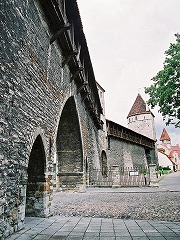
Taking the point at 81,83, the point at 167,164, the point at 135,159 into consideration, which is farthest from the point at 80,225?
the point at 167,164

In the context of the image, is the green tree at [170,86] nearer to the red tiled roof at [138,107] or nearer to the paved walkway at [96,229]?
the paved walkway at [96,229]

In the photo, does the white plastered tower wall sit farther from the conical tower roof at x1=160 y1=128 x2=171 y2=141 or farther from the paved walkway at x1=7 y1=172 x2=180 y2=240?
the paved walkway at x1=7 y1=172 x2=180 y2=240

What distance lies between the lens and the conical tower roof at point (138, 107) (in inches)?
1484

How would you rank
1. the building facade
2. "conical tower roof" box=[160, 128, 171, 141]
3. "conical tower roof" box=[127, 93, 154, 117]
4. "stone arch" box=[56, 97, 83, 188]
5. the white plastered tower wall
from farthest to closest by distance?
"conical tower roof" box=[160, 128, 171, 141]
the building facade
"conical tower roof" box=[127, 93, 154, 117]
the white plastered tower wall
"stone arch" box=[56, 97, 83, 188]

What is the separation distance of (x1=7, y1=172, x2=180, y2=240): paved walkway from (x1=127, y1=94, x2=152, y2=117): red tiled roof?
34175mm

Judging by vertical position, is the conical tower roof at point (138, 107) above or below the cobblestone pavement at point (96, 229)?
above

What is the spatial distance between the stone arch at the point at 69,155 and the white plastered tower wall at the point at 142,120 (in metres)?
28.1

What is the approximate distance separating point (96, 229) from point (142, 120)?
3441 cm

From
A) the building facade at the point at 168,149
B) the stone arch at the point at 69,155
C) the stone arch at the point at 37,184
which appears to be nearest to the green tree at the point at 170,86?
the stone arch at the point at 69,155

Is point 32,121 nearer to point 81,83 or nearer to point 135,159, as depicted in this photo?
point 81,83

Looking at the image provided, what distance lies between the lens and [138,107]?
3869 centimetres

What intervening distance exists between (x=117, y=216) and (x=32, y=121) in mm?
2883

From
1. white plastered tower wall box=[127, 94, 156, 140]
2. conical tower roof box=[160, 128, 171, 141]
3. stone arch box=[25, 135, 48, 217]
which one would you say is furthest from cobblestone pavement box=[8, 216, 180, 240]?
→ conical tower roof box=[160, 128, 171, 141]

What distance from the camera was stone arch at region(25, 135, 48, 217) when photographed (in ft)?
16.3
